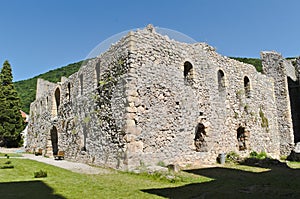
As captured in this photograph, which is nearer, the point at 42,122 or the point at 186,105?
the point at 186,105

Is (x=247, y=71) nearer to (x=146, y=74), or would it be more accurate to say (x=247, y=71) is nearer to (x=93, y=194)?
(x=146, y=74)

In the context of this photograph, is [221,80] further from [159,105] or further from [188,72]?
[159,105]

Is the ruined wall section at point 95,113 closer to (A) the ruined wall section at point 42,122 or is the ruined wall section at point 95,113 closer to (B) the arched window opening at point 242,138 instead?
(A) the ruined wall section at point 42,122

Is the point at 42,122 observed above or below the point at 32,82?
below

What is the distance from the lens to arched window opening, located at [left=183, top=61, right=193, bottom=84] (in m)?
13.9

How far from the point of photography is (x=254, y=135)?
16.7 meters

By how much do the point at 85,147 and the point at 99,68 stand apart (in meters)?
4.06

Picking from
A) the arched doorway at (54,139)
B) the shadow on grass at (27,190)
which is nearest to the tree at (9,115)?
the arched doorway at (54,139)

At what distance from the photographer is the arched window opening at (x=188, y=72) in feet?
45.5

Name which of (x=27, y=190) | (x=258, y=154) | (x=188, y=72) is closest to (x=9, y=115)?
(x=188, y=72)

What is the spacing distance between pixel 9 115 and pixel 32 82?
3199cm

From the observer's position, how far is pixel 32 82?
60281mm

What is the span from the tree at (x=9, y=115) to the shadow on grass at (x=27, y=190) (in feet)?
82.2

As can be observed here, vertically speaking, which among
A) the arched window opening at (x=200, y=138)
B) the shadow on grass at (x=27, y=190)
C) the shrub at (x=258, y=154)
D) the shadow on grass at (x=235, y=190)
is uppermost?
the arched window opening at (x=200, y=138)
